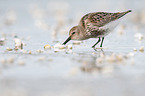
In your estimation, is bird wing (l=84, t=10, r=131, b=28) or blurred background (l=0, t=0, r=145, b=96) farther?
bird wing (l=84, t=10, r=131, b=28)

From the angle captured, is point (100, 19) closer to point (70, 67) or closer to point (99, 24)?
point (99, 24)

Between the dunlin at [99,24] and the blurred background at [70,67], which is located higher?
the dunlin at [99,24]

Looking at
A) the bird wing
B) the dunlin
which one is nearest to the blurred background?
the dunlin

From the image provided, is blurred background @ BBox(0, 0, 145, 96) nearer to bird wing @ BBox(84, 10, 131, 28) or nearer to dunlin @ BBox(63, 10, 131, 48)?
dunlin @ BBox(63, 10, 131, 48)

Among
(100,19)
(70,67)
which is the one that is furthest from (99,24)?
(70,67)

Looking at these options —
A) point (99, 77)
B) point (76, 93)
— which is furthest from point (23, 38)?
point (76, 93)

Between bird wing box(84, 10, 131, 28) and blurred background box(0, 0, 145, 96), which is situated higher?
bird wing box(84, 10, 131, 28)

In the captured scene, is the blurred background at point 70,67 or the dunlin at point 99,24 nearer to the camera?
the blurred background at point 70,67

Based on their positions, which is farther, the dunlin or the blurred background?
the dunlin

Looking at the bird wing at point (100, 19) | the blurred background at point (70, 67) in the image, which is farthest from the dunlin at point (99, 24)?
the blurred background at point (70, 67)

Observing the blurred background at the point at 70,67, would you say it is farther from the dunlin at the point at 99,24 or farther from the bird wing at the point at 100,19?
the bird wing at the point at 100,19

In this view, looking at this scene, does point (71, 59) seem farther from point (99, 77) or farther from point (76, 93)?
point (76, 93)
